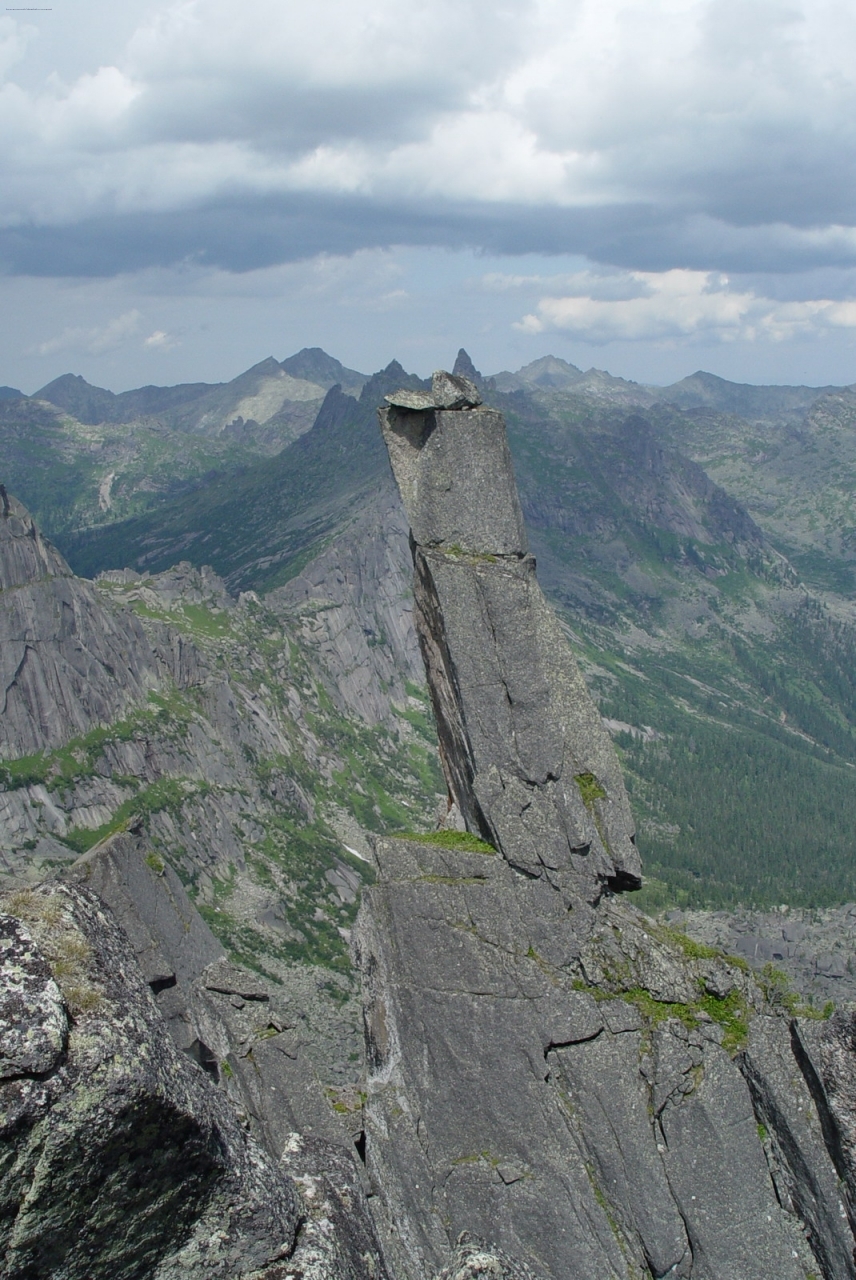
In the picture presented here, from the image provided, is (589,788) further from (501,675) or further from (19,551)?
(19,551)

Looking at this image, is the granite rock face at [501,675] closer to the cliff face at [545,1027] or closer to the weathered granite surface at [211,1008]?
the cliff face at [545,1027]

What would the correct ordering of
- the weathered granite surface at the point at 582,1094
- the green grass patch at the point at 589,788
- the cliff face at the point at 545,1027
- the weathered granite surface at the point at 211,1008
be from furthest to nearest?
the green grass patch at the point at 589,788 → the weathered granite surface at the point at 211,1008 → the cliff face at the point at 545,1027 → the weathered granite surface at the point at 582,1094

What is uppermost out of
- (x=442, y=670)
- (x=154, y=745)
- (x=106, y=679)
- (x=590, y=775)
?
(x=442, y=670)

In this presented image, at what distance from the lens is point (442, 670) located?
30.8 metres

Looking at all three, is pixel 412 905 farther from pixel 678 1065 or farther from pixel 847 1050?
pixel 847 1050

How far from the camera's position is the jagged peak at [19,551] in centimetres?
18425

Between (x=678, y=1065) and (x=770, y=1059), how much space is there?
2385 mm

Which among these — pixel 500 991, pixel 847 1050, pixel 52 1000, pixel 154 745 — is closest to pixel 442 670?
pixel 500 991

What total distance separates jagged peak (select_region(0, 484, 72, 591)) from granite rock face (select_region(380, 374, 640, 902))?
172911 mm

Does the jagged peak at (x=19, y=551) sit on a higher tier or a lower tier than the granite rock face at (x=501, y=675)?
higher

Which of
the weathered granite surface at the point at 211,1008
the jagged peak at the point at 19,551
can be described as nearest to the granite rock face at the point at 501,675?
the weathered granite surface at the point at 211,1008

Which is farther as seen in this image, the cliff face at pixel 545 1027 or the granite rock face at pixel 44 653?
the granite rock face at pixel 44 653

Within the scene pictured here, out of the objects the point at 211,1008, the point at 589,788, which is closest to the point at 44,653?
the point at 211,1008

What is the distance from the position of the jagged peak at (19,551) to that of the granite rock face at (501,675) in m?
173
